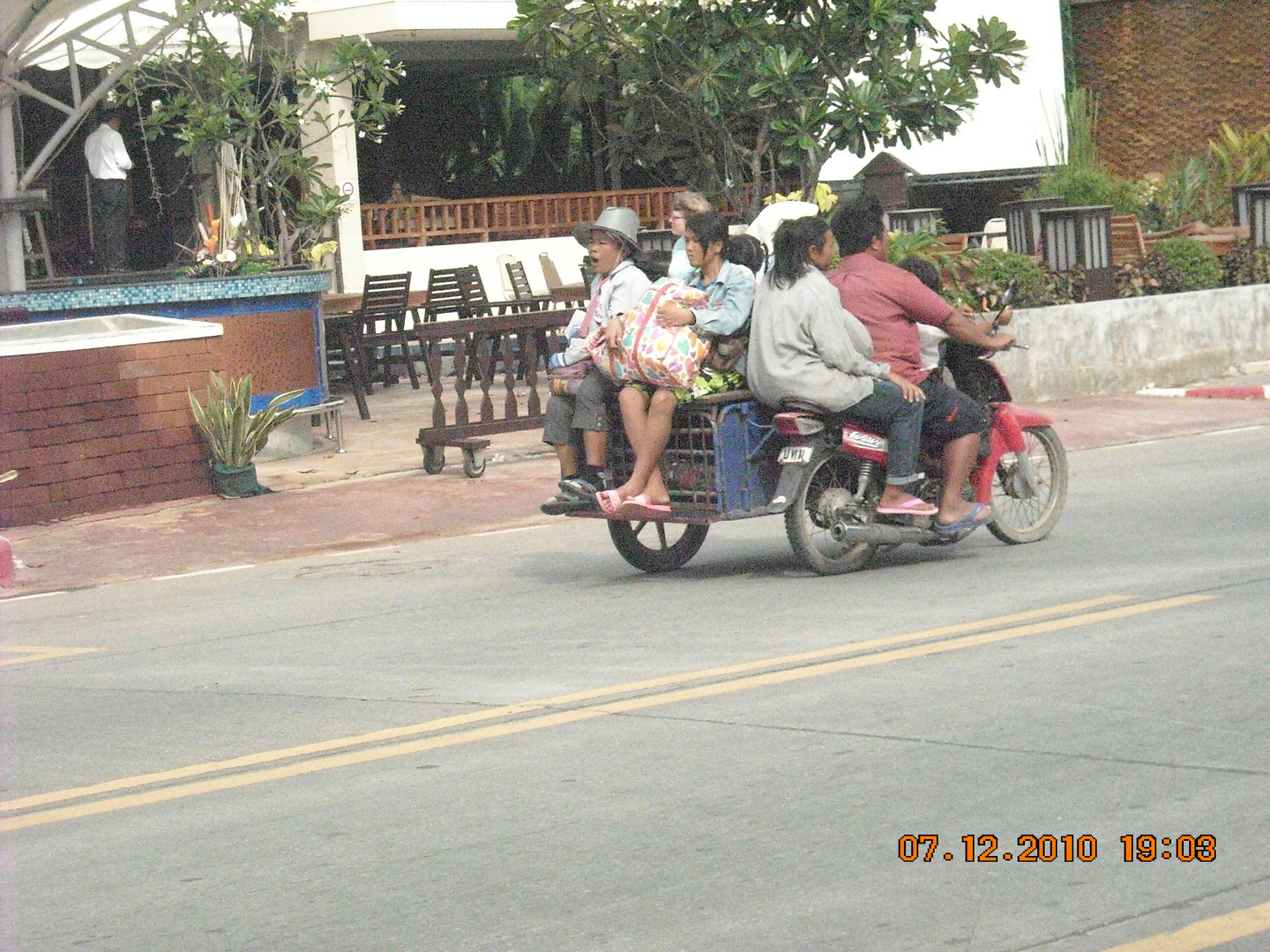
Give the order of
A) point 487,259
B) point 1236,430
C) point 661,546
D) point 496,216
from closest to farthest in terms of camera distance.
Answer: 1. point 661,546
2. point 1236,430
3. point 487,259
4. point 496,216

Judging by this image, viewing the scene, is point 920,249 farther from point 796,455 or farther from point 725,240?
point 796,455

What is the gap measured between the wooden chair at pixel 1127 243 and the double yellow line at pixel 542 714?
11.2 meters

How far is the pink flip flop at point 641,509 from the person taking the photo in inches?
359

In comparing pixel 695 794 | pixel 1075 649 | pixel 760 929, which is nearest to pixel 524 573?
pixel 1075 649

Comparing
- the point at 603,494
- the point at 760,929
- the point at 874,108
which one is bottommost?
the point at 760,929

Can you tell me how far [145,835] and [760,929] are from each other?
1.99 m

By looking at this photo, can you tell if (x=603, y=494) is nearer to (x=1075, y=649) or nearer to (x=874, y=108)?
(x=1075, y=649)

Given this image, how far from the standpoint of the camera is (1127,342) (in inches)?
683

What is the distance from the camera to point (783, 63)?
15.7 metres

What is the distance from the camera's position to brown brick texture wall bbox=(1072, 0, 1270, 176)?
2653cm

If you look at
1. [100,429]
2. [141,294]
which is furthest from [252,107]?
[100,429]

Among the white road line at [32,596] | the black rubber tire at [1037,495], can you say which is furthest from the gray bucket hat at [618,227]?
the white road line at [32,596]

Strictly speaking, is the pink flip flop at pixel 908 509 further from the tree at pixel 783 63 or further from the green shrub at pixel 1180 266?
the green shrub at pixel 1180 266

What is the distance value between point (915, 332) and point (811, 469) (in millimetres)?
892
